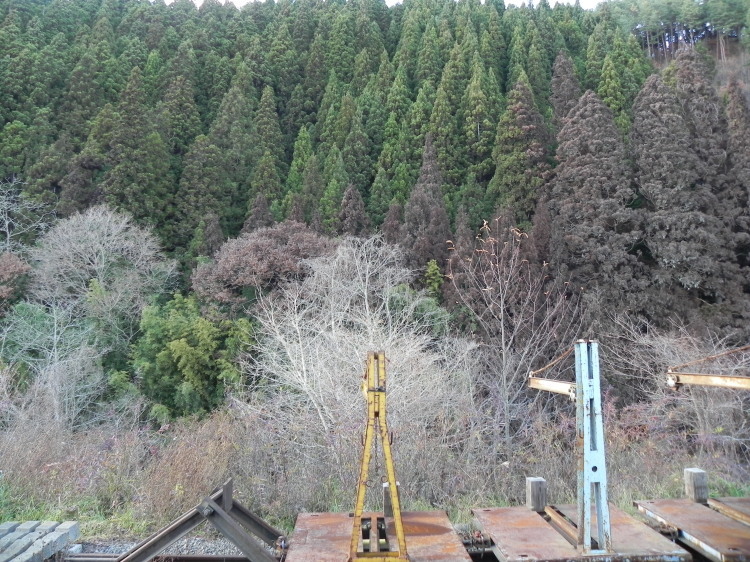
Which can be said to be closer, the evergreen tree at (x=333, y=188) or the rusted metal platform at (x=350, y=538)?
the rusted metal platform at (x=350, y=538)

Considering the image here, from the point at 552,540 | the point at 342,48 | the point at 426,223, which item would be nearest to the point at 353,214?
the point at 426,223

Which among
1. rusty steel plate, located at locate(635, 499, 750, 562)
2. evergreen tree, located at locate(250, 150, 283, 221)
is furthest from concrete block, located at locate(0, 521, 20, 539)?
evergreen tree, located at locate(250, 150, 283, 221)

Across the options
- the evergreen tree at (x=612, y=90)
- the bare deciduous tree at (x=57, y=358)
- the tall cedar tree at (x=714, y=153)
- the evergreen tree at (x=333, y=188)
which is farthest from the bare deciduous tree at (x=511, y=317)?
the evergreen tree at (x=612, y=90)

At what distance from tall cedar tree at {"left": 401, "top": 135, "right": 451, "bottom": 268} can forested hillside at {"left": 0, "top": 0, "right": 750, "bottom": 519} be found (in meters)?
0.13

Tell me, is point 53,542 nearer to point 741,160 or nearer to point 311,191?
point 311,191

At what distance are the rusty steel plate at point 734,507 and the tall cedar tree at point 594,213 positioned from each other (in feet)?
49.6

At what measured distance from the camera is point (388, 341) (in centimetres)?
1176

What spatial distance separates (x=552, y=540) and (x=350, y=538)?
47.4 inches

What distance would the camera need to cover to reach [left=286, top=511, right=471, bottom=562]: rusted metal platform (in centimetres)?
331

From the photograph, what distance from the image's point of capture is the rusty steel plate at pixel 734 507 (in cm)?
388

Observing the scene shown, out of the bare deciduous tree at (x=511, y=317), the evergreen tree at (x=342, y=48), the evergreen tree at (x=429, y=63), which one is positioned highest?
the evergreen tree at (x=342, y=48)

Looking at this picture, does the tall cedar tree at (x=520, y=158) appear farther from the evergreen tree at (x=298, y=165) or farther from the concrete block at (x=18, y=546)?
the concrete block at (x=18, y=546)

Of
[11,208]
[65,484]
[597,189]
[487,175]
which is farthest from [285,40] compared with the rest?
[65,484]

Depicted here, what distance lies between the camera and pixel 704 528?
376 centimetres
